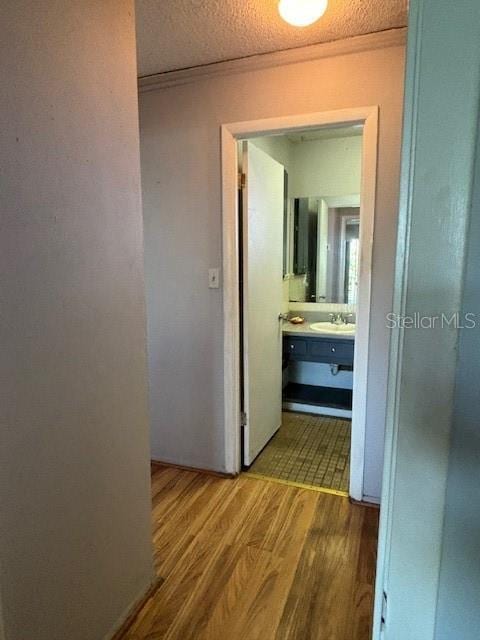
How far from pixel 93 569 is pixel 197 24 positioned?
2.14 meters

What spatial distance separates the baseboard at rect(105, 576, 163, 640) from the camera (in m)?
1.37

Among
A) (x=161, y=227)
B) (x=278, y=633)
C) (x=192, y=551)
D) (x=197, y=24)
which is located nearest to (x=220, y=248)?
(x=161, y=227)

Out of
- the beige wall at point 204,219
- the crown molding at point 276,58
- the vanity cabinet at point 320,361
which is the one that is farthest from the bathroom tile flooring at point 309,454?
the crown molding at point 276,58

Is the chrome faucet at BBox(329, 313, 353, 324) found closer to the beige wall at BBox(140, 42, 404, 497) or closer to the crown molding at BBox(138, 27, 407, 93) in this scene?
the beige wall at BBox(140, 42, 404, 497)

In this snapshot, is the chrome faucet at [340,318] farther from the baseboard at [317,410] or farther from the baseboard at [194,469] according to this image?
the baseboard at [194,469]

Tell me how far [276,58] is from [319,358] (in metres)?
2.05

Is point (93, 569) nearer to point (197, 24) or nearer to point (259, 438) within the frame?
point (259, 438)

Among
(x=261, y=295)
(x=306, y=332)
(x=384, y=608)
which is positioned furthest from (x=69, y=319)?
(x=306, y=332)

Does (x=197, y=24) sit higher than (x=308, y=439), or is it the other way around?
(x=197, y=24)

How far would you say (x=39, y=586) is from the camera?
1056 millimetres

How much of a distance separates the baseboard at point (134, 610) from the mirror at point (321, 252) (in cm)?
256

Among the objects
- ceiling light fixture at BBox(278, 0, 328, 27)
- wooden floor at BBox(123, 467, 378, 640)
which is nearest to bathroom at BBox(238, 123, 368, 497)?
wooden floor at BBox(123, 467, 378, 640)

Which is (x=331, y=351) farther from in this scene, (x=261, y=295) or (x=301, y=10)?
(x=301, y=10)

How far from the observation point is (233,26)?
1693 mm
